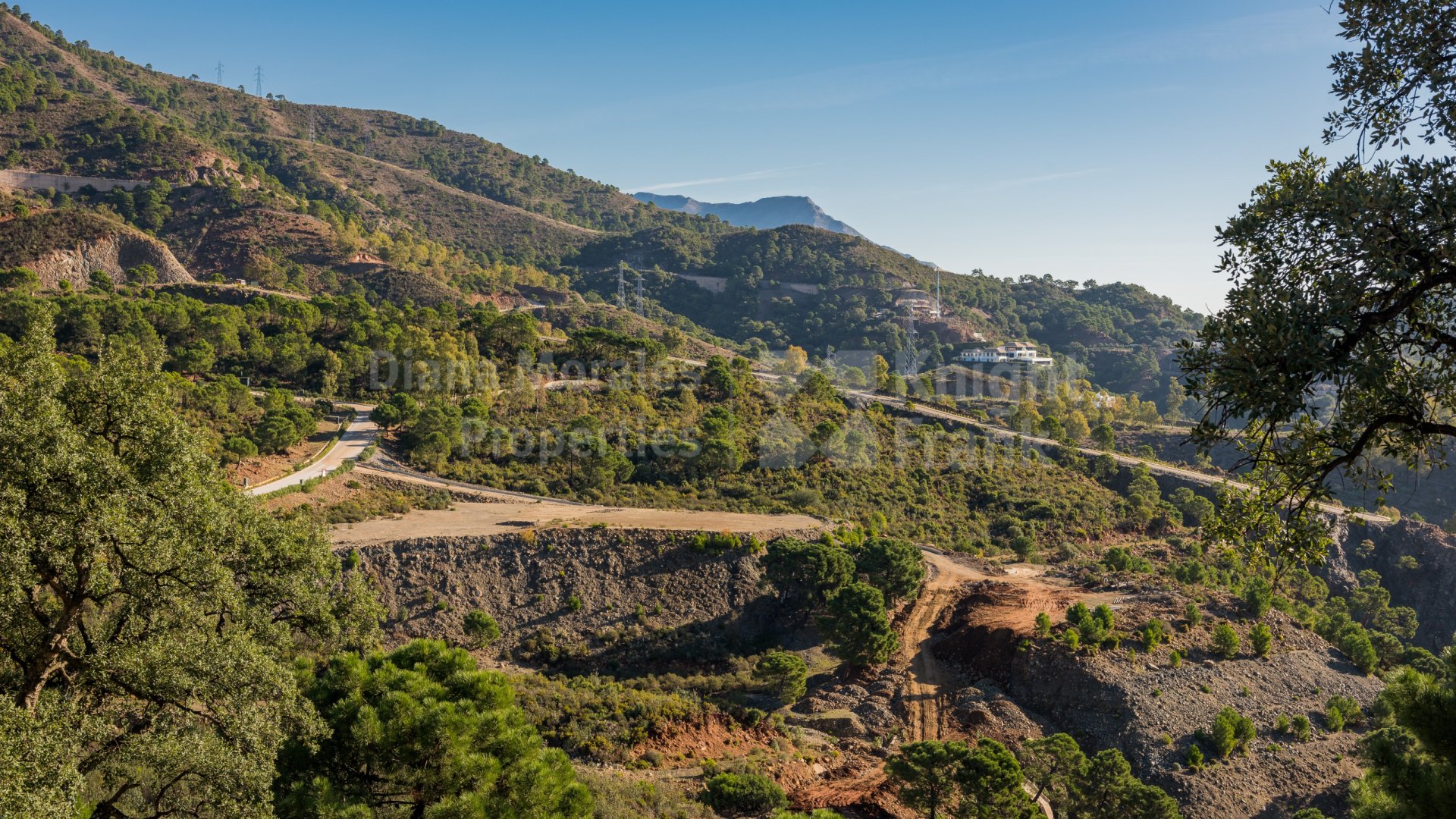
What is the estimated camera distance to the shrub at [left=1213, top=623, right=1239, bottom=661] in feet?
98.6

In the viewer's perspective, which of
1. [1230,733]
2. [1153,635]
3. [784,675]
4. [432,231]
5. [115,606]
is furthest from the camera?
[432,231]

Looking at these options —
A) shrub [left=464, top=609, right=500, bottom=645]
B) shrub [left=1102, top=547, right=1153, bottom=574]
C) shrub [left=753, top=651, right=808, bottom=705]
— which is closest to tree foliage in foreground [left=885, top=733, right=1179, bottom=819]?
shrub [left=753, top=651, right=808, bottom=705]

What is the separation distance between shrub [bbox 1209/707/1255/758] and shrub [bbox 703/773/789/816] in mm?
14341

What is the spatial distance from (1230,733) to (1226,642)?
20.5 ft

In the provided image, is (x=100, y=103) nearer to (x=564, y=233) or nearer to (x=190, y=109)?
(x=190, y=109)

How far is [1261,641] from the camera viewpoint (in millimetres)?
30469

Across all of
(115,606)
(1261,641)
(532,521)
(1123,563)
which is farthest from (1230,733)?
(115,606)

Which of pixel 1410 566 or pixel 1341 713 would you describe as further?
pixel 1410 566

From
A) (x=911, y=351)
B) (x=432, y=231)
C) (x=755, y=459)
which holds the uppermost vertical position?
(x=432, y=231)

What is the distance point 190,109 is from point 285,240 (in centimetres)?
7361

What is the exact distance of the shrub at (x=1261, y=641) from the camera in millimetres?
30438

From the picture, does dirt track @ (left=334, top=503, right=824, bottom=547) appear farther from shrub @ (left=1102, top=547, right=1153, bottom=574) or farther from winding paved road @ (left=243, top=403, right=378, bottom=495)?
shrub @ (left=1102, top=547, right=1153, bottom=574)

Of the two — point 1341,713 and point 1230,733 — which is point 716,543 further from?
point 1341,713

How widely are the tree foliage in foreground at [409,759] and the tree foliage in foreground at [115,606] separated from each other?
6.95ft
